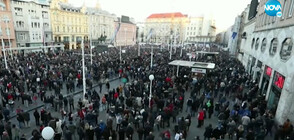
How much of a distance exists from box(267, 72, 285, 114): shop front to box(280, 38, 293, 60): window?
1.40 metres

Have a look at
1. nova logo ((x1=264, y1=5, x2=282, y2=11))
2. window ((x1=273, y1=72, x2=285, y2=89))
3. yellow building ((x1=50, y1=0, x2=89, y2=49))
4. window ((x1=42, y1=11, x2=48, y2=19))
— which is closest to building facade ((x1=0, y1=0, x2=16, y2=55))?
window ((x1=42, y1=11, x2=48, y2=19))

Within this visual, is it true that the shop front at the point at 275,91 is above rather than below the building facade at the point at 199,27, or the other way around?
below

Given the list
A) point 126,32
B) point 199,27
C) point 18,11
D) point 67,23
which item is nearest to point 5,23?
point 18,11

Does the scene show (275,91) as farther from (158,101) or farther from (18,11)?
(18,11)

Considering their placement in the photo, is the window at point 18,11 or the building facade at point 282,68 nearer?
the building facade at point 282,68

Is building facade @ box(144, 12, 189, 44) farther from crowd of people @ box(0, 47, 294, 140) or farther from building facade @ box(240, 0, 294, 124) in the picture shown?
crowd of people @ box(0, 47, 294, 140)

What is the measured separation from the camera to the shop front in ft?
41.0

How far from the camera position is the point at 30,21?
40.6m

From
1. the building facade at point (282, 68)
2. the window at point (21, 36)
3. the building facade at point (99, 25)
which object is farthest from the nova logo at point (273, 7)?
the building facade at point (99, 25)

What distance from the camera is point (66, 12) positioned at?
51031mm

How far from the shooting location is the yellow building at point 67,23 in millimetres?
47875

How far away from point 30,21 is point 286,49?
46.9 m

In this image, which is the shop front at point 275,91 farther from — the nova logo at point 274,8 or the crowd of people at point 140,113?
the nova logo at point 274,8

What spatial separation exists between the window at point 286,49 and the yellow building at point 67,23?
45.7 meters
